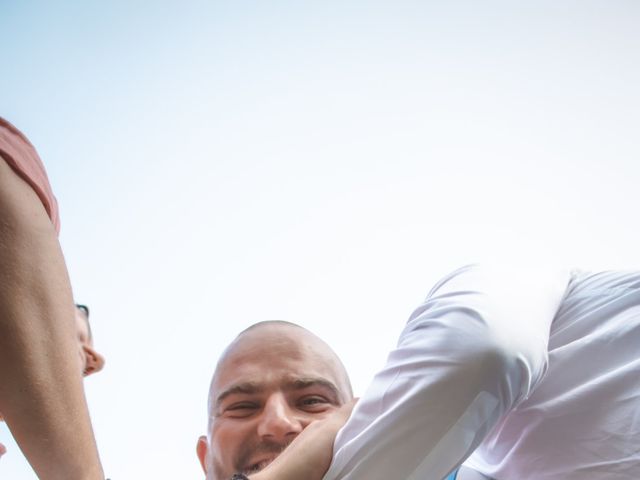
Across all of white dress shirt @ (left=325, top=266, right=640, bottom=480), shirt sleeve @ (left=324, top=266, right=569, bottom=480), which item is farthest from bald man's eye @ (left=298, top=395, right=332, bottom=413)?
shirt sleeve @ (left=324, top=266, right=569, bottom=480)

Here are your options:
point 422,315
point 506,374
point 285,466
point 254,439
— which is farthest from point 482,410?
point 254,439

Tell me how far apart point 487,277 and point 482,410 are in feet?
0.85

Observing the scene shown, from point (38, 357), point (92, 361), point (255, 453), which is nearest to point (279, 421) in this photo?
point (255, 453)

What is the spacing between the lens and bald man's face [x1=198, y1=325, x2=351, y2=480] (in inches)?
69.0

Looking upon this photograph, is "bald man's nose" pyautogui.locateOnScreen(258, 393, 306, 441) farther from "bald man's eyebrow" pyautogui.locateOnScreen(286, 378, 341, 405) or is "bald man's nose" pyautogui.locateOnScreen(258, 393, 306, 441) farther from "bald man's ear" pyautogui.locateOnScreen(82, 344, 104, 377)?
"bald man's ear" pyautogui.locateOnScreen(82, 344, 104, 377)

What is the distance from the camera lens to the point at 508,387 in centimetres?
98

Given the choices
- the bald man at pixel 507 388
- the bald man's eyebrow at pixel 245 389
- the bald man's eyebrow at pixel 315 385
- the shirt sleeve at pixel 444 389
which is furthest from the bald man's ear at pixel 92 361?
the shirt sleeve at pixel 444 389

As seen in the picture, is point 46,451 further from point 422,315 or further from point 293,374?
point 293,374

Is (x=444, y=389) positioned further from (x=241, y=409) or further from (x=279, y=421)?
(x=241, y=409)

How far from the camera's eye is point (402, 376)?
3.31ft

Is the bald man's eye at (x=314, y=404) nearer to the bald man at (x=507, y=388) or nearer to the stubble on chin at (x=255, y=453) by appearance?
the stubble on chin at (x=255, y=453)

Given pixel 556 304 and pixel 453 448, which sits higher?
pixel 556 304

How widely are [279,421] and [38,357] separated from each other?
3.29ft

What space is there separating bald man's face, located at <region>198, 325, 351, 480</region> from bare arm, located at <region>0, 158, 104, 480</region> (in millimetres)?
874
